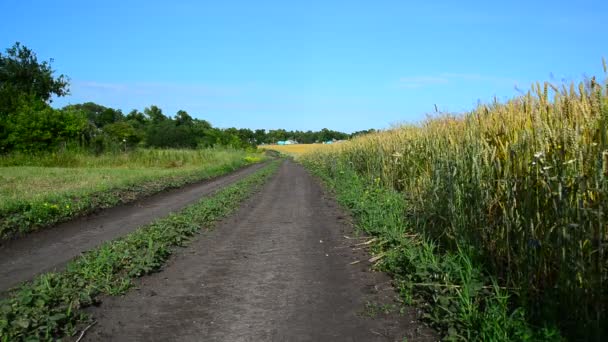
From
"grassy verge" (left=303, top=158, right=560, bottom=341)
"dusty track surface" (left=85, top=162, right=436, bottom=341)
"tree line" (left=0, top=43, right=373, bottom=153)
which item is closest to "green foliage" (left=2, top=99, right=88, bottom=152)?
"tree line" (left=0, top=43, right=373, bottom=153)

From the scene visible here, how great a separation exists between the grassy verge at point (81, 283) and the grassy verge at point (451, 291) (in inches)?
128

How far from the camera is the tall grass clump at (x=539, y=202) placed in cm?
359

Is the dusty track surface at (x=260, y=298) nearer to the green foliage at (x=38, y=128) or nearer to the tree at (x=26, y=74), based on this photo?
the green foliage at (x=38, y=128)

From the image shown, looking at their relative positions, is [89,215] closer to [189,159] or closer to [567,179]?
[567,179]

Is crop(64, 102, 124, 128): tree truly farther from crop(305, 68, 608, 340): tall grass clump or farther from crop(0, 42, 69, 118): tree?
crop(305, 68, 608, 340): tall grass clump

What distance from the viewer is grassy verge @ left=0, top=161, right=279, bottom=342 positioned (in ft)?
13.8

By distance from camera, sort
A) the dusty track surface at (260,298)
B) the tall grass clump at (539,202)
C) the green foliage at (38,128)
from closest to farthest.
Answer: the tall grass clump at (539,202) → the dusty track surface at (260,298) → the green foliage at (38,128)

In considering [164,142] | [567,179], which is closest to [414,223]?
[567,179]

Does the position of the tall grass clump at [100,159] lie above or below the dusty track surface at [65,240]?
above

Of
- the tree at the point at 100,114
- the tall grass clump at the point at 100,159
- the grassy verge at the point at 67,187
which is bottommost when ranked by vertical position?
the grassy verge at the point at 67,187

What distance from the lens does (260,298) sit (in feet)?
17.2

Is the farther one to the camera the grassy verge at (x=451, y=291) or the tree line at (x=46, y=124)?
the tree line at (x=46, y=124)

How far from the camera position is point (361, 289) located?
18.1 ft

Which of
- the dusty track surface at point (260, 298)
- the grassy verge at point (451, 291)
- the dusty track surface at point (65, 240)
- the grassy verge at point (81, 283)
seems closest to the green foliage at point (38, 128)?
the dusty track surface at point (65, 240)
